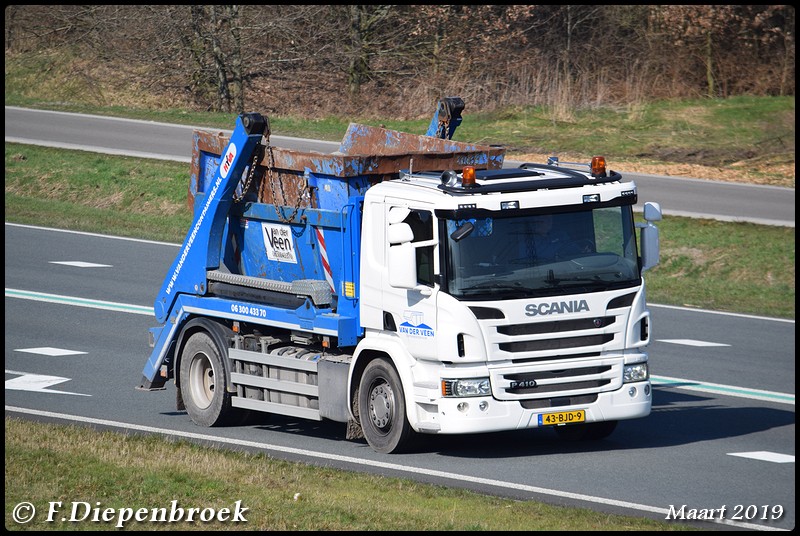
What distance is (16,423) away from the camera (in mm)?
11781

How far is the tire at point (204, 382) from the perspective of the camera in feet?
41.6

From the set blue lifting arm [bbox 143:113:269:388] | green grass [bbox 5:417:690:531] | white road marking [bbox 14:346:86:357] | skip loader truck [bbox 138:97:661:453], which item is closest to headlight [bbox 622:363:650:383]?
skip loader truck [bbox 138:97:661:453]

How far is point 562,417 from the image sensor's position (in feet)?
35.5

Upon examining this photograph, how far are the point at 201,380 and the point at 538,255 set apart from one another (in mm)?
4257

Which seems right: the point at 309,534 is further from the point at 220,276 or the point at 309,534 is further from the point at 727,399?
the point at 727,399

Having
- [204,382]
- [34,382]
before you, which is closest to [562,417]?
[204,382]

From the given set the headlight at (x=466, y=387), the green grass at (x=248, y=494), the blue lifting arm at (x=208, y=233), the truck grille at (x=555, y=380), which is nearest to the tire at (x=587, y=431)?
the truck grille at (x=555, y=380)

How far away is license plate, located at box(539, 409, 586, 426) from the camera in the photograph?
10.8 meters

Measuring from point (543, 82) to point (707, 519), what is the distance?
3147cm

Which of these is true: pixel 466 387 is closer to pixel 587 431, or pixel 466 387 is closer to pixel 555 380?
pixel 555 380

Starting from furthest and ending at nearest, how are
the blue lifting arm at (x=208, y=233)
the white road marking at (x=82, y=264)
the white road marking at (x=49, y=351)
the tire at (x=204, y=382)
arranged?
the white road marking at (x=82, y=264) → the white road marking at (x=49, y=351) → the tire at (x=204, y=382) → the blue lifting arm at (x=208, y=233)

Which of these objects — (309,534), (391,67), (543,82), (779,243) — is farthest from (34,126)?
(309,534)

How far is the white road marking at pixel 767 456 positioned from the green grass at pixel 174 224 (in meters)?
8.76

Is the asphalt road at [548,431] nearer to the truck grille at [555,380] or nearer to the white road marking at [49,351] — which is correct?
the white road marking at [49,351]
